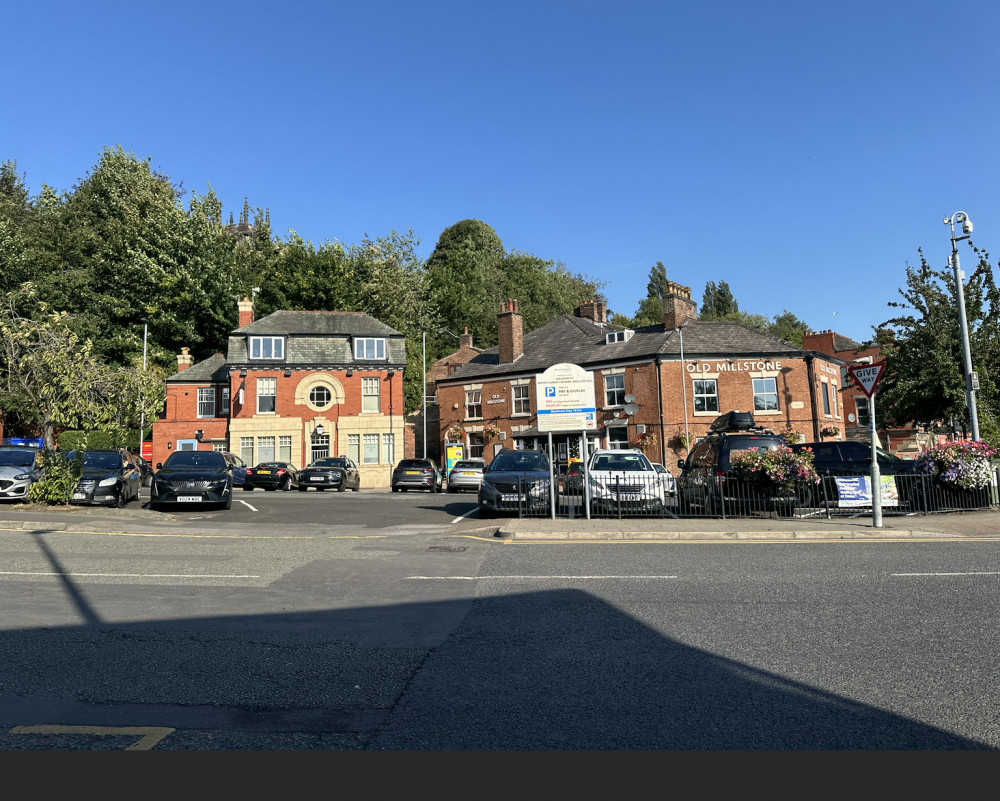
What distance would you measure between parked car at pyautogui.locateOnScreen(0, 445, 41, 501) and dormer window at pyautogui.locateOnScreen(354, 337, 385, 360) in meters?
26.2

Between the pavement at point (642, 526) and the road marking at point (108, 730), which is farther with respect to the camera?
the pavement at point (642, 526)

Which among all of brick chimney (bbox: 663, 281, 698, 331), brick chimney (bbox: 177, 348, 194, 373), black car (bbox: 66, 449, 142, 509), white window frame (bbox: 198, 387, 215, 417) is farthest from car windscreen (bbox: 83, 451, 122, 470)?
brick chimney (bbox: 663, 281, 698, 331)

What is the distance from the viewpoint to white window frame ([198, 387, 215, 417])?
153 feet

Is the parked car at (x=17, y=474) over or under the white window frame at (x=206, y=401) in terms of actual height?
under

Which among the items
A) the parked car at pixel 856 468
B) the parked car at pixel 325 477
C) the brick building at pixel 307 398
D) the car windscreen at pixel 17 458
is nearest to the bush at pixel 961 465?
the parked car at pixel 856 468

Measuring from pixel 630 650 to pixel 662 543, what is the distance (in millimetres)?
7102

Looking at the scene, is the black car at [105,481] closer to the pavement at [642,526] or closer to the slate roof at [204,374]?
the pavement at [642,526]

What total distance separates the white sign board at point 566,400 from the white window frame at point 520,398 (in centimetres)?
2679

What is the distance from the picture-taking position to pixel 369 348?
1780 inches

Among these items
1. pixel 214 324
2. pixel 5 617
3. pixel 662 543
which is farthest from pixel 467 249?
pixel 5 617

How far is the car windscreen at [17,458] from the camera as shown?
1900 cm

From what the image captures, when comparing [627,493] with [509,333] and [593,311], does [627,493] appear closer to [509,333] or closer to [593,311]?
[509,333]

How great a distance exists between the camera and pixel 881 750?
12.3ft

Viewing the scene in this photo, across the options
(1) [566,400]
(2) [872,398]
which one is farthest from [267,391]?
(2) [872,398]
